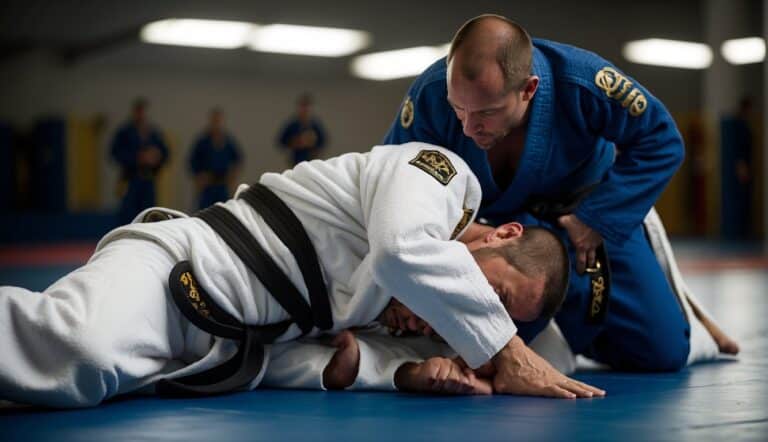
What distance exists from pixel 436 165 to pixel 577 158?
79cm

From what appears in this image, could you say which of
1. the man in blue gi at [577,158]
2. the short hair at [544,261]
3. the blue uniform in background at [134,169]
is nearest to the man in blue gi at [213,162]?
the blue uniform in background at [134,169]

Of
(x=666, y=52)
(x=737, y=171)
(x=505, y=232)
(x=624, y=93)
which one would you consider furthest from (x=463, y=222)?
(x=666, y=52)

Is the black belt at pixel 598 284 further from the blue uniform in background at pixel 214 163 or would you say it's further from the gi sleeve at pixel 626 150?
the blue uniform in background at pixel 214 163

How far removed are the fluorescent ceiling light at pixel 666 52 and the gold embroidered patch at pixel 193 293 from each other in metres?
16.8

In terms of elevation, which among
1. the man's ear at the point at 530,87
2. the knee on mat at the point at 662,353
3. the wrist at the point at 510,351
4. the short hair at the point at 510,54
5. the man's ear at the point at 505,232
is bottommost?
the knee on mat at the point at 662,353

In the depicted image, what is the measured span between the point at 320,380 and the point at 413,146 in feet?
2.24

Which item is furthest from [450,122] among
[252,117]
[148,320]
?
[252,117]

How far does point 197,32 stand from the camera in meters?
16.7

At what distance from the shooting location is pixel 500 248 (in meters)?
2.71

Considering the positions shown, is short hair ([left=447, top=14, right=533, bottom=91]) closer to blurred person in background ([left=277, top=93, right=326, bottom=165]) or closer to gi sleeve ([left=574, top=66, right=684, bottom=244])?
gi sleeve ([left=574, top=66, right=684, bottom=244])

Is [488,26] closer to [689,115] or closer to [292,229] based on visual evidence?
[292,229]

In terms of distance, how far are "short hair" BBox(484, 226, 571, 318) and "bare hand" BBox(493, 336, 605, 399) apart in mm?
198

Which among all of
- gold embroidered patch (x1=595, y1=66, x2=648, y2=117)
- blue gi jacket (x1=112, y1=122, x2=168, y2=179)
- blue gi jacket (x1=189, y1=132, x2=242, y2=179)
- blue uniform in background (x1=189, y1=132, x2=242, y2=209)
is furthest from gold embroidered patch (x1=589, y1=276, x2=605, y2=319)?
blue gi jacket (x1=189, y1=132, x2=242, y2=179)

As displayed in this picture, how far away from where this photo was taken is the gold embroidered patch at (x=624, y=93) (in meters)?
3.07
